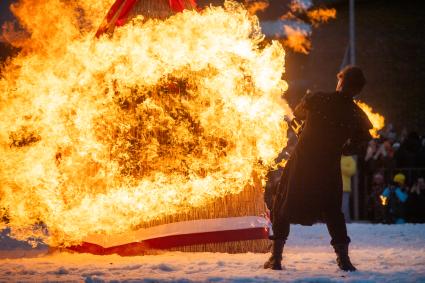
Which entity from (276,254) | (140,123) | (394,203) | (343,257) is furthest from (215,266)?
(394,203)

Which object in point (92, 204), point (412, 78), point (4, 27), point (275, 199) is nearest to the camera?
point (275, 199)

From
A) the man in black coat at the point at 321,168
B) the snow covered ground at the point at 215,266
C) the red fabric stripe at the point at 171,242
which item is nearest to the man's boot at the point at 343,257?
the man in black coat at the point at 321,168

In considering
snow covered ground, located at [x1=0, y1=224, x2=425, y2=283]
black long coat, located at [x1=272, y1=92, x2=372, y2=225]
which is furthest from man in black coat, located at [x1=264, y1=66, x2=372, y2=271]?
snow covered ground, located at [x1=0, y1=224, x2=425, y2=283]

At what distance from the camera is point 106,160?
9.53m

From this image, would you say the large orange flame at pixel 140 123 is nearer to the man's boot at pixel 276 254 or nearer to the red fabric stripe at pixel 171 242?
the red fabric stripe at pixel 171 242

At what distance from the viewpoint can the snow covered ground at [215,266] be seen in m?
7.38

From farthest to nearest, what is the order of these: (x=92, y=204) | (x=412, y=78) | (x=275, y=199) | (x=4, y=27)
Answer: (x=412, y=78), (x=4, y=27), (x=92, y=204), (x=275, y=199)

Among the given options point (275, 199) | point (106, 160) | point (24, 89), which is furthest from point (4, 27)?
point (275, 199)

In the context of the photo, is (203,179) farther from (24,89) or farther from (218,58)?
(24,89)

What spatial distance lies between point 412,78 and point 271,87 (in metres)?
20.7

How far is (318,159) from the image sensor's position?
790cm

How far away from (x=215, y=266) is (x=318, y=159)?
1.53 metres

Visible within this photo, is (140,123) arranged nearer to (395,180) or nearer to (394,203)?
(394,203)

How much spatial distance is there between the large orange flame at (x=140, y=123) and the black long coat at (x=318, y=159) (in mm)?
1658
